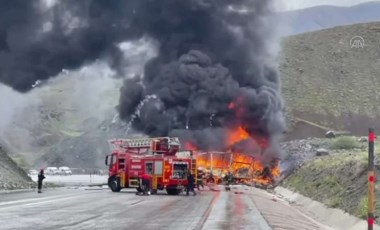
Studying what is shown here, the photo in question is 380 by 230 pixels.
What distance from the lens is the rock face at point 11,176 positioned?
52562 mm

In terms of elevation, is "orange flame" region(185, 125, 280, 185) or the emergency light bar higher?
the emergency light bar

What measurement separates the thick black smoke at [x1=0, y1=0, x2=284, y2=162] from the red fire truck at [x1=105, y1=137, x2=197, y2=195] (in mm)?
8904

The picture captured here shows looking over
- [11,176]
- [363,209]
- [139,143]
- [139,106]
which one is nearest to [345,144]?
[139,106]

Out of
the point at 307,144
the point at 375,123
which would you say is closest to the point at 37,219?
the point at 307,144

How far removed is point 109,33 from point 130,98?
10.0 metres

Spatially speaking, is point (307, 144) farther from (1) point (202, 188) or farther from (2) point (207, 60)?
(1) point (202, 188)

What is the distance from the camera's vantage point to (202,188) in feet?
187

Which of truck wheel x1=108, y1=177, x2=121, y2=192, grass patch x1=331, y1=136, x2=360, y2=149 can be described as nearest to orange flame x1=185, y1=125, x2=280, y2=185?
truck wheel x1=108, y1=177, x2=121, y2=192

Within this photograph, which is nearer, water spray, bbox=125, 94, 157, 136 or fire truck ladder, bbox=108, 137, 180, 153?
fire truck ladder, bbox=108, 137, 180, 153

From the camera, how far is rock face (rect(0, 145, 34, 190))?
52.6 meters

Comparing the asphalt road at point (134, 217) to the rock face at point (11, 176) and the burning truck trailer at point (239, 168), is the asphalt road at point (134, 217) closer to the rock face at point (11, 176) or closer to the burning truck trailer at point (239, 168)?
the rock face at point (11, 176)

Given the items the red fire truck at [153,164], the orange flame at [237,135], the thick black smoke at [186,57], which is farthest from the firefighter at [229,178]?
the red fire truck at [153,164]

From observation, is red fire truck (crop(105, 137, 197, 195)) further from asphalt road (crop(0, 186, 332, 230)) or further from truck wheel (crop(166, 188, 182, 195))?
asphalt road (crop(0, 186, 332, 230))

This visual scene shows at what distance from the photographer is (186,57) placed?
63344mm
